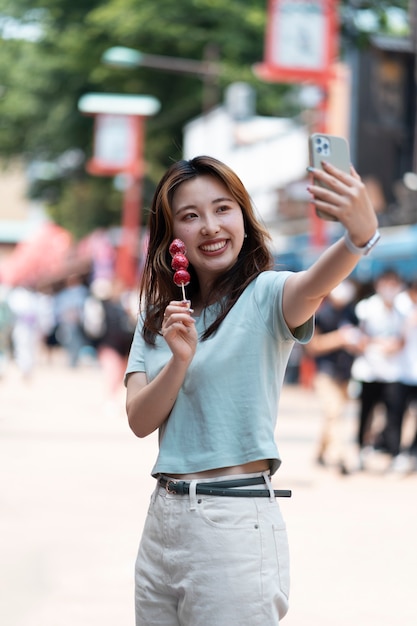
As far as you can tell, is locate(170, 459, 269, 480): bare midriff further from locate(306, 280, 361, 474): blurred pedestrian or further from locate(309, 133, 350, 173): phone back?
locate(306, 280, 361, 474): blurred pedestrian

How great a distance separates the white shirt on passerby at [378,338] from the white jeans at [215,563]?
26.7 ft

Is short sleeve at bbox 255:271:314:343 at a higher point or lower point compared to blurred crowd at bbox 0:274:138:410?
lower

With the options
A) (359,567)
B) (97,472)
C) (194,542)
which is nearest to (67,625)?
(359,567)

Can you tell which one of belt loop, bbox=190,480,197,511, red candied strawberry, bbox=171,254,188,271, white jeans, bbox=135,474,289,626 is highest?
red candied strawberry, bbox=171,254,188,271

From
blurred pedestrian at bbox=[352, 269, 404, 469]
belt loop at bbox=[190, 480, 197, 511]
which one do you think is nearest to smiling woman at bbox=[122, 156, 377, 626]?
belt loop at bbox=[190, 480, 197, 511]

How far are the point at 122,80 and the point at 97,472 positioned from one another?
88.3 ft

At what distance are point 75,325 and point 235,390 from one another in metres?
27.6

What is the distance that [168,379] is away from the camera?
9.29 feet

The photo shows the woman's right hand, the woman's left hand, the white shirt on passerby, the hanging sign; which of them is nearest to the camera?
the woman's left hand

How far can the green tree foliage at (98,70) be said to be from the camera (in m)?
32.0

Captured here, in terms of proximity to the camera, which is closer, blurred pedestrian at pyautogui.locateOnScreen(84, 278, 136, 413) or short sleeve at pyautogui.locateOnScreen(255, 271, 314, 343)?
short sleeve at pyautogui.locateOnScreen(255, 271, 314, 343)

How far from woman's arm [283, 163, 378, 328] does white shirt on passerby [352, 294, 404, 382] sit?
8346mm

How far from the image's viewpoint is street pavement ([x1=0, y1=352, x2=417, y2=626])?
228 inches

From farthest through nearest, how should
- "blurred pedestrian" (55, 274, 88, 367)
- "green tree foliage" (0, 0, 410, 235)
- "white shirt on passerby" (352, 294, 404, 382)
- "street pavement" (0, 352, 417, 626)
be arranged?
"green tree foliage" (0, 0, 410, 235)
"blurred pedestrian" (55, 274, 88, 367)
"white shirt on passerby" (352, 294, 404, 382)
"street pavement" (0, 352, 417, 626)
